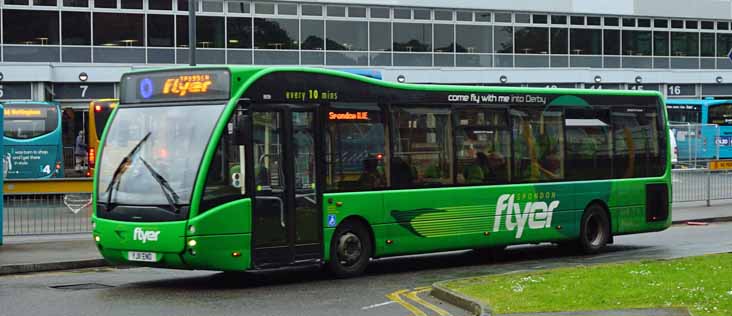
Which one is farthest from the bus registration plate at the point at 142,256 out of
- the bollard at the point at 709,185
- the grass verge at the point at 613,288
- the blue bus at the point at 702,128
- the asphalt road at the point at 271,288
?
the blue bus at the point at 702,128

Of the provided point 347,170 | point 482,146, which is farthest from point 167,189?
point 482,146

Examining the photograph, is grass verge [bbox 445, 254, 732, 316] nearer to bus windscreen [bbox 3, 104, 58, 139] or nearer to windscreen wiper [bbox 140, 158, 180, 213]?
windscreen wiper [bbox 140, 158, 180, 213]

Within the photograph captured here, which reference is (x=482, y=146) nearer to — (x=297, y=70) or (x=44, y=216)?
(x=297, y=70)

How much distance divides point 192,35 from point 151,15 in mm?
19803

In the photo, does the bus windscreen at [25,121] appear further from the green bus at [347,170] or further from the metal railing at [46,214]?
the green bus at [347,170]

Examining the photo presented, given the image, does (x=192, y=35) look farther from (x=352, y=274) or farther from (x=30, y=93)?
(x=30, y=93)

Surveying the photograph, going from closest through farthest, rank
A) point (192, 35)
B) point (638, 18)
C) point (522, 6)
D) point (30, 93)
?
point (192, 35) < point (30, 93) < point (522, 6) < point (638, 18)

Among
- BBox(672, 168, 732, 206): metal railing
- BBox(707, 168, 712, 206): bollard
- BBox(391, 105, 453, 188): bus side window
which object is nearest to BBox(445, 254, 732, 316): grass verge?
BBox(391, 105, 453, 188): bus side window

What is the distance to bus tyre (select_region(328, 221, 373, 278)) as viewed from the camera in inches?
615

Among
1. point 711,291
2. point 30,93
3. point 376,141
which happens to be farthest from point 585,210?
point 30,93

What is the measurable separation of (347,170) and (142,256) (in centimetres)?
317

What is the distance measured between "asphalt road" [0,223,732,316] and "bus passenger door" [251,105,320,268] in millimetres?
478

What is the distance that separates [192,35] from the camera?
2341 centimetres

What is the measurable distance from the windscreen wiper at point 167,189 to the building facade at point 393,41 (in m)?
27.4
